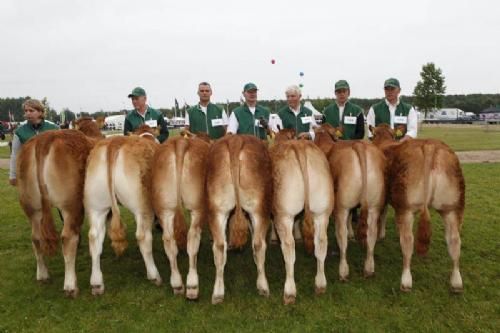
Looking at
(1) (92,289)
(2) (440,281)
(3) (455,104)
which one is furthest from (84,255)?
(3) (455,104)

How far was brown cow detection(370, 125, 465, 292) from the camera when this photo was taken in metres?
4.74

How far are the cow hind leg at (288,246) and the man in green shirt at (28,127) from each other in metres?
4.19

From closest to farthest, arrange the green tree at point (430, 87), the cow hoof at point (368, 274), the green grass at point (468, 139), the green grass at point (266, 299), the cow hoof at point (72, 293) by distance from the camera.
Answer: the green grass at point (266, 299)
the cow hoof at point (72, 293)
the cow hoof at point (368, 274)
the green grass at point (468, 139)
the green tree at point (430, 87)

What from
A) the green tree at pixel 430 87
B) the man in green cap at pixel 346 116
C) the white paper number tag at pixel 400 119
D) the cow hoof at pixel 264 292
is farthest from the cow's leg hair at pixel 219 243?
the green tree at pixel 430 87

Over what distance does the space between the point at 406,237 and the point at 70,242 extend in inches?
176

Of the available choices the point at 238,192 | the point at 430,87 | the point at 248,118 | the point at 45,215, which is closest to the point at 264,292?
the point at 238,192

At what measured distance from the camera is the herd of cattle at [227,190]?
4641mm

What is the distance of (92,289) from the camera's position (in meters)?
5.14

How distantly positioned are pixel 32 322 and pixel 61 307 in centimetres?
39

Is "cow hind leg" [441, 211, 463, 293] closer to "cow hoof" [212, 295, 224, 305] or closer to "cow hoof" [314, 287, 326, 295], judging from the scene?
"cow hoof" [314, 287, 326, 295]

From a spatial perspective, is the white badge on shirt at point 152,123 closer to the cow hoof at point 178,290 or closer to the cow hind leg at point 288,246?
the cow hoof at point 178,290

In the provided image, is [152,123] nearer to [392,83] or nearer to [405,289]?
[392,83]

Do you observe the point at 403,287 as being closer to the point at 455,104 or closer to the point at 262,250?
the point at 262,250

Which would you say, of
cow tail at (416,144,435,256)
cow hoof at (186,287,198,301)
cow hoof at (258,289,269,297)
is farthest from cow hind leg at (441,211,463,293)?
cow hoof at (186,287,198,301)
